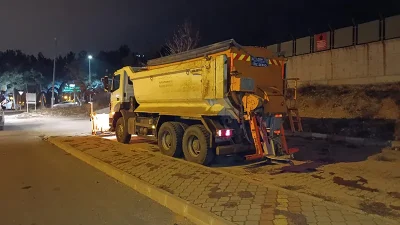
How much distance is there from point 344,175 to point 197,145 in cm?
371

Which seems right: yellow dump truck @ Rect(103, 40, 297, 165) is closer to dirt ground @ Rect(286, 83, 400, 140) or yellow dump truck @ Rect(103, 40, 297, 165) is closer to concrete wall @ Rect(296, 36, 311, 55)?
dirt ground @ Rect(286, 83, 400, 140)

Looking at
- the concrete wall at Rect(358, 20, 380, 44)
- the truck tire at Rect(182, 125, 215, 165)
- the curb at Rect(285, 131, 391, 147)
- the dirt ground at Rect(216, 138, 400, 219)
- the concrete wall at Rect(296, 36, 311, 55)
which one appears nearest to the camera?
the dirt ground at Rect(216, 138, 400, 219)

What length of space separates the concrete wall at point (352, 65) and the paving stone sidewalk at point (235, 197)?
45.9ft

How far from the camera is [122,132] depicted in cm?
1388

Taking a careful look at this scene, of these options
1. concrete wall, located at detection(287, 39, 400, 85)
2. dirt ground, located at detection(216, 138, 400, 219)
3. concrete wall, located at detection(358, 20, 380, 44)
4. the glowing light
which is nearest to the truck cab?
the glowing light

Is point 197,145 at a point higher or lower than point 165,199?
higher

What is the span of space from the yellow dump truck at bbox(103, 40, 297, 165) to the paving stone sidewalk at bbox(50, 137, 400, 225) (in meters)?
0.89

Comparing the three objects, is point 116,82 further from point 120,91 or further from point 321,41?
point 321,41

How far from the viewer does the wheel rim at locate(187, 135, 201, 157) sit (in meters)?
9.75

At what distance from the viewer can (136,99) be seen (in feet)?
42.6

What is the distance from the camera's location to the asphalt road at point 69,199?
556 cm

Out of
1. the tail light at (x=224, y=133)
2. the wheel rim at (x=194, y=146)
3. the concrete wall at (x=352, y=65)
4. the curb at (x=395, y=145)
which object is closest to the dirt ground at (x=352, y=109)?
the concrete wall at (x=352, y=65)

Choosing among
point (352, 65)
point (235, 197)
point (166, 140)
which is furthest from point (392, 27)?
point (235, 197)

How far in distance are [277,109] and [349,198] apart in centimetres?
357
